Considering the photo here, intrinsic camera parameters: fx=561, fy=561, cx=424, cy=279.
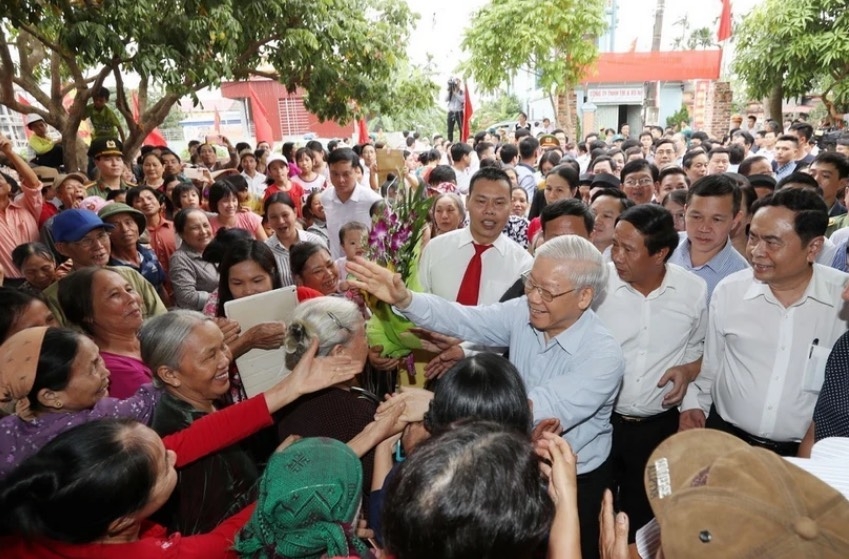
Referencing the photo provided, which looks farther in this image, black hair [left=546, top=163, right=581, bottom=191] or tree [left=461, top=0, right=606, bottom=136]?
tree [left=461, top=0, right=606, bottom=136]

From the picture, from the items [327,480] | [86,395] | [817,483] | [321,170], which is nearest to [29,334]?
[86,395]

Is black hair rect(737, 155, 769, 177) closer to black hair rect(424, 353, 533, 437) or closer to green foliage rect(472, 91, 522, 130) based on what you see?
black hair rect(424, 353, 533, 437)

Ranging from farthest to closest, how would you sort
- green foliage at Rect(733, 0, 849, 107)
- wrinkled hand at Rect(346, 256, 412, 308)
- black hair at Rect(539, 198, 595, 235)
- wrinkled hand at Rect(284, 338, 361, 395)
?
green foliage at Rect(733, 0, 849, 107), black hair at Rect(539, 198, 595, 235), wrinkled hand at Rect(346, 256, 412, 308), wrinkled hand at Rect(284, 338, 361, 395)

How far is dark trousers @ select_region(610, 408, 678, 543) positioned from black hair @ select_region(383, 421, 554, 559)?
6.17ft

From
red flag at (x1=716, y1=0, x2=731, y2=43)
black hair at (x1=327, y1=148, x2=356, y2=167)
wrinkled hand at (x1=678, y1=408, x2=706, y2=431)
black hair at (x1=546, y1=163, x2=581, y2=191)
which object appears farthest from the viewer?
red flag at (x1=716, y1=0, x2=731, y2=43)

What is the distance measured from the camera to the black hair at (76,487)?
138 centimetres

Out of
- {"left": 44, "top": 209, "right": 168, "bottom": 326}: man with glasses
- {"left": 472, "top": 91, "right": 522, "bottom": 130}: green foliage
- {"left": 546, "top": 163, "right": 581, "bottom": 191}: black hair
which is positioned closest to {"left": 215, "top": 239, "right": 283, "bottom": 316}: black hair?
{"left": 44, "top": 209, "right": 168, "bottom": 326}: man with glasses

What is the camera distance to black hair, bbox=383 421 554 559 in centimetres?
110

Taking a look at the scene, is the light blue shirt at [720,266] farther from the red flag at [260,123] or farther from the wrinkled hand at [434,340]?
the red flag at [260,123]

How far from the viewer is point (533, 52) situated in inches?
541

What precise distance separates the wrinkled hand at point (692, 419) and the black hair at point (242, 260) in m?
2.37

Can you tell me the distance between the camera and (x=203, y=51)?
20.8 feet

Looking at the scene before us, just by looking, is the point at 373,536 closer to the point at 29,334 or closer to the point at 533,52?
the point at 29,334

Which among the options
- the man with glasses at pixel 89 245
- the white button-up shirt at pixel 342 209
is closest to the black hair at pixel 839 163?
the white button-up shirt at pixel 342 209
